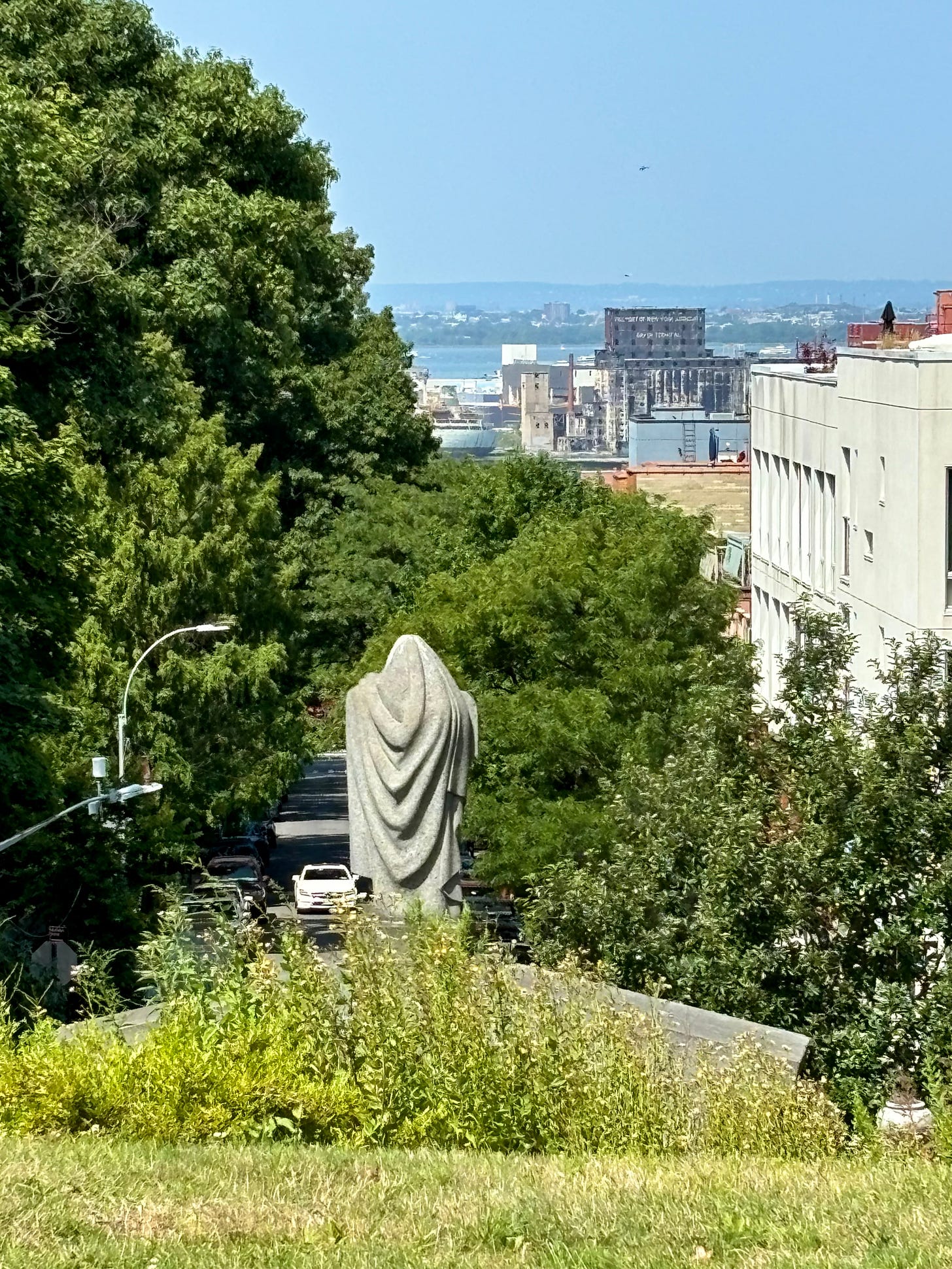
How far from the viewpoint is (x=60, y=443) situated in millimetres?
23266

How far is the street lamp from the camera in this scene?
32.5 meters

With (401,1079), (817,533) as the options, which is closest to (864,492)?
(817,533)

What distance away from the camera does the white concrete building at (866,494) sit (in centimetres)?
3266

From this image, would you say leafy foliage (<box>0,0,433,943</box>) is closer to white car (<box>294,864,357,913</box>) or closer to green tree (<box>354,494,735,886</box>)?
white car (<box>294,864,357,913</box>)

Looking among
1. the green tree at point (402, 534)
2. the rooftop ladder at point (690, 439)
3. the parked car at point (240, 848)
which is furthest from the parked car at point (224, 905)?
the rooftop ladder at point (690, 439)

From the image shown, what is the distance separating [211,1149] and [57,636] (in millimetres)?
13863

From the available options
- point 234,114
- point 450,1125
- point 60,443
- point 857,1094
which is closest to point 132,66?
point 234,114

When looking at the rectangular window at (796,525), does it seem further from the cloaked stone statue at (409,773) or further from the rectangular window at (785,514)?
the cloaked stone statue at (409,773)

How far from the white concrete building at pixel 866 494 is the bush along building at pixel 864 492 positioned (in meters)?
0.03

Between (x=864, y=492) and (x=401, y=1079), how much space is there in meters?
27.1

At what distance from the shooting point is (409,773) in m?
13.0

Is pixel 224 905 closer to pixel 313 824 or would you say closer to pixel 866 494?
pixel 866 494

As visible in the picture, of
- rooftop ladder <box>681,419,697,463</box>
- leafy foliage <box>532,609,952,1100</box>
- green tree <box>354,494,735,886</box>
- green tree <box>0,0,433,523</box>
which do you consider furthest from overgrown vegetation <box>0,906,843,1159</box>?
rooftop ladder <box>681,419,697,463</box>

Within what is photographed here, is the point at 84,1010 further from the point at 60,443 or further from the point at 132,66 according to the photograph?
the point at 132,66
